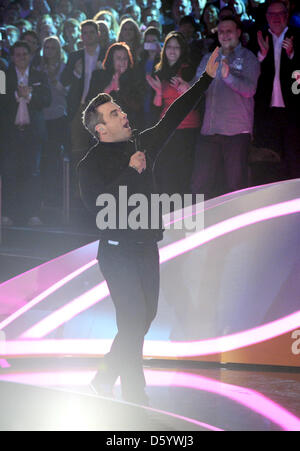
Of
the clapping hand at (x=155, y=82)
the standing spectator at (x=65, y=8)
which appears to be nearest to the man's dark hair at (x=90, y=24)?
the clapping hand at (x=155, y=82)

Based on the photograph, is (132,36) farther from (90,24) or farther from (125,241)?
(125,241)

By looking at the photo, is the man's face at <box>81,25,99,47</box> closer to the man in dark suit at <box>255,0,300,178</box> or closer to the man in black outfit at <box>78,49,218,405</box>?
the man in dark suit at <box>255,0,300,178</box>

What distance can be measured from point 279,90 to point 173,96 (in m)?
1.12

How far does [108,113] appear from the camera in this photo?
4688 millimetres

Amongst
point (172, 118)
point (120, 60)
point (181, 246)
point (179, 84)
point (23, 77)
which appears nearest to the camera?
point (172, 118)

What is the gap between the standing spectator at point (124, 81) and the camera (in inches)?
356

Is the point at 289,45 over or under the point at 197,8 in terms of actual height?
under

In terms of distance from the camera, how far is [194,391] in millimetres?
5117

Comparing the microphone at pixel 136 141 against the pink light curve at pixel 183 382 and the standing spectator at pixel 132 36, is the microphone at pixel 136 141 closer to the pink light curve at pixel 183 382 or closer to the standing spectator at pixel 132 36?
the pink light curve at pixel 183 382

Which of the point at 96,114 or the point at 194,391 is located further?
the point at 194,391

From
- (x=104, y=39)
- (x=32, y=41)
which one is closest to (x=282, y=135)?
(x=104, y=39)

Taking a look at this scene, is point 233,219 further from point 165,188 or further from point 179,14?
point 179,14

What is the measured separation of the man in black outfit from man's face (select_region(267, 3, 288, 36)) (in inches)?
132

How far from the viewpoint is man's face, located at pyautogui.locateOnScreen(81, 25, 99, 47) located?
382 inches
